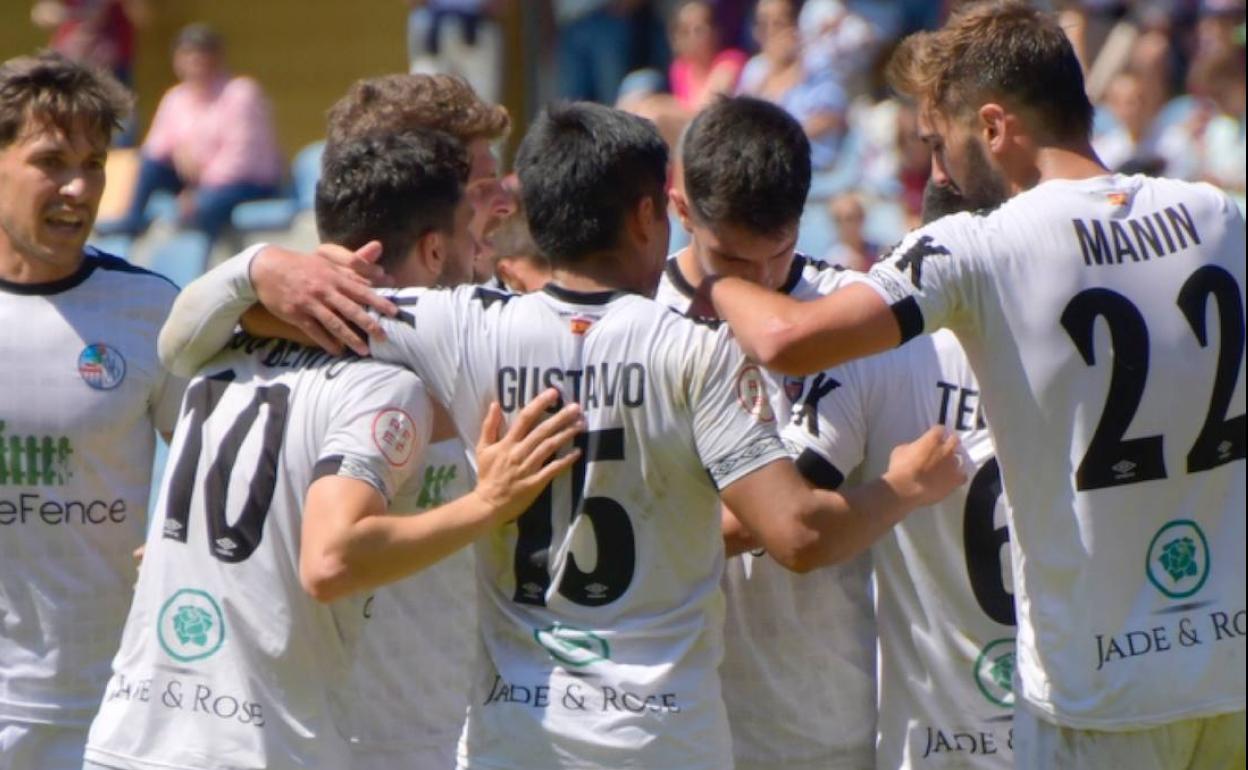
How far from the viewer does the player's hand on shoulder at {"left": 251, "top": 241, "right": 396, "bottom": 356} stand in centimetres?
420

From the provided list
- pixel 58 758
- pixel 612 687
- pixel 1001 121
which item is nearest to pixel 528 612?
pixel 612 687

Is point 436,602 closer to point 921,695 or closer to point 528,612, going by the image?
point 528,612

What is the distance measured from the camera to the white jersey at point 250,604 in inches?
164

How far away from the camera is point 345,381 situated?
13.7 feet

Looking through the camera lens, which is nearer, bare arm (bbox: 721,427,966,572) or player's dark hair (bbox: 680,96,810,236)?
bare arm (bbox: 721,427,966,572)

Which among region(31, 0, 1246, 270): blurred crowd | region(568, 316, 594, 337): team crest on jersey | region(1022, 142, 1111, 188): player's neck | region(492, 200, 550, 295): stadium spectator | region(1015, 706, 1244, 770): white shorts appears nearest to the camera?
region(568, 316, 594, 337): team crest on jersey

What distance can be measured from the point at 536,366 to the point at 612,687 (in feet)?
2.18

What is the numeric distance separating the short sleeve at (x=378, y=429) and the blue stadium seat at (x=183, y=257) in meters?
11.2

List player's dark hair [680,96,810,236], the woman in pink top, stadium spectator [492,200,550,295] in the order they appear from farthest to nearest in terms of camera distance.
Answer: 1. the woman in pink top
2. stadium spectator [492,200,550,295]
3. player's dark hair [680,96,810,236]

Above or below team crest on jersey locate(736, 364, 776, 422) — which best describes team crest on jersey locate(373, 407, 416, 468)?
below

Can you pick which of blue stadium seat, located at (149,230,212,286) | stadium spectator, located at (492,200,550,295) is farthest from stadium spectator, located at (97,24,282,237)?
stadium spectator, located at (492,200,550,295)

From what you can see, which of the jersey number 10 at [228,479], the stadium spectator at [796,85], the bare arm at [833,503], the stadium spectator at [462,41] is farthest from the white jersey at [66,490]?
the stadium spectator at [462,41]

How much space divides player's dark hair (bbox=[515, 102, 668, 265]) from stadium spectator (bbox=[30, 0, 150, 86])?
14.0 m

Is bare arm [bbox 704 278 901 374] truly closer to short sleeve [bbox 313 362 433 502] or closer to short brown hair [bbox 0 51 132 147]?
short sleeve [bbox 313 362 433 502]
